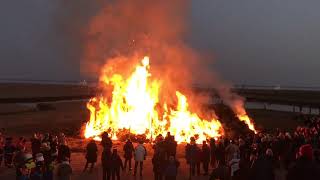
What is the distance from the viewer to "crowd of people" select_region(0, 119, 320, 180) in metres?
10.3

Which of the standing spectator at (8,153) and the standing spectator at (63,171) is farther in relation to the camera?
the standing spectator at (8,153)

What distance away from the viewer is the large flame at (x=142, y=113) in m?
29.0

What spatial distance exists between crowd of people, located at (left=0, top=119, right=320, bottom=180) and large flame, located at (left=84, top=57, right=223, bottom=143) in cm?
696

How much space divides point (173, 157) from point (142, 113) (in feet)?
52.5

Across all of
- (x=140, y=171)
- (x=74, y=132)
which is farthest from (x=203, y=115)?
(x=140, y=171)

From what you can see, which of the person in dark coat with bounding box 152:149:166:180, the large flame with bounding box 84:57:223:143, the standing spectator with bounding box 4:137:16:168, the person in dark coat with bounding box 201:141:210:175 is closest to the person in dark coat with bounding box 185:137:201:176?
the person in dark coat with bounding box 201:141:210:175

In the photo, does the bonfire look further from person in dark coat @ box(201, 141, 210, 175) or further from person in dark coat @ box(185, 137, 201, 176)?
person in dark coat @ box(185, 137, 201, 176)

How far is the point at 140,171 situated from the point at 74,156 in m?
6.31

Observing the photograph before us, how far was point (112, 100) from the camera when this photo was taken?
3094 centimetres

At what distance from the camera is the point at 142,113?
30328 millimetres

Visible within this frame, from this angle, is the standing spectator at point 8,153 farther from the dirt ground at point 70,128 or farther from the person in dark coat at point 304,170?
the person in dark coat at point 304,170

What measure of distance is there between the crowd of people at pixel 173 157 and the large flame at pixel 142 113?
6.96 m

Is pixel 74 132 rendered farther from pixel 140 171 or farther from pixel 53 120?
pixel 140 171

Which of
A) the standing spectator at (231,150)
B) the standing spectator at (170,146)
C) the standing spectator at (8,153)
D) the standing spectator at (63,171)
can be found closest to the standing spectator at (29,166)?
the standing spectator at (63,171)
